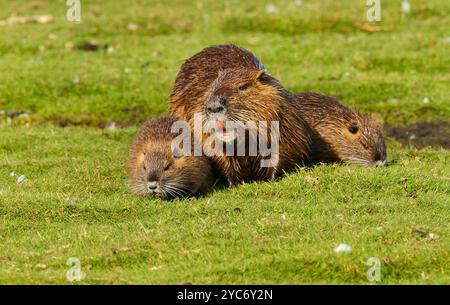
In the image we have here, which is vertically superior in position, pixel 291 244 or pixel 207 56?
pixel 207 56

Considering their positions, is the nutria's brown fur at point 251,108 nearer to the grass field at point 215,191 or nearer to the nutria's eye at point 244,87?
the nutria's eye at point 244,87

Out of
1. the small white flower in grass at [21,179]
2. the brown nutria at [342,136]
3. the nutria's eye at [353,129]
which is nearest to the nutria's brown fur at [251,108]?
the brown nutria at [342,136]

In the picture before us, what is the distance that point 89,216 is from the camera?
10.4 meters

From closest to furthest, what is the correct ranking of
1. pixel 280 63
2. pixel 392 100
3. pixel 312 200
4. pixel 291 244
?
pixel 291 244, pixel 312 200, pixel 392 100, pixel 280 63

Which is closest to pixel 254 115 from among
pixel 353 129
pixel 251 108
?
pixel 251 108

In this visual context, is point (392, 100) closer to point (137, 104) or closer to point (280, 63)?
point (280, 63)

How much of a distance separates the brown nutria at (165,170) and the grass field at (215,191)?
0.20 m

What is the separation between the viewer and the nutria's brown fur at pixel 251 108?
10992mm

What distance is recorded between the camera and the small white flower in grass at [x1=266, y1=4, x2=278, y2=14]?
75.8ft

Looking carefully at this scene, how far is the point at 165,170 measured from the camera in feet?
36.5

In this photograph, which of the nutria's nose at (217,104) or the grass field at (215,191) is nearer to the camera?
the grass field at (215,191)

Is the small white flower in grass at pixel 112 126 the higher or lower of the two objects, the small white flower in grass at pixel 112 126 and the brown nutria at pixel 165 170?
the lower

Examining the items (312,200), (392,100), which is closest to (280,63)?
(392,100)
